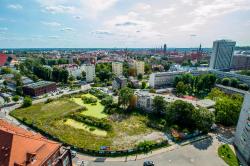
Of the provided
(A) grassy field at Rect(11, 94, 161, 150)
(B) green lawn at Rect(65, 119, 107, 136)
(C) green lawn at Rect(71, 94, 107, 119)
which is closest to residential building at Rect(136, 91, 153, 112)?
(A) grassy field at Rect(11, 94, 161, 150)

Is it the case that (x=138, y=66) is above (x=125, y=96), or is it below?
above

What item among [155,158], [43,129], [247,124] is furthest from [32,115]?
[247,124]

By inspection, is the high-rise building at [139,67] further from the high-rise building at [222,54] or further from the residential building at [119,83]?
the high-rise building at [222,54]

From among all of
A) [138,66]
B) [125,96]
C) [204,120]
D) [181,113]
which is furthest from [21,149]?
[138,66]

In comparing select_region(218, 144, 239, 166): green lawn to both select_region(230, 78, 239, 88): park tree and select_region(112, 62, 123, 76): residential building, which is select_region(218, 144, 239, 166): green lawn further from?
select_region(112, 62, 123, 76): residential building

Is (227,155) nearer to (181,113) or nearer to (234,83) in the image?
(181,113)
